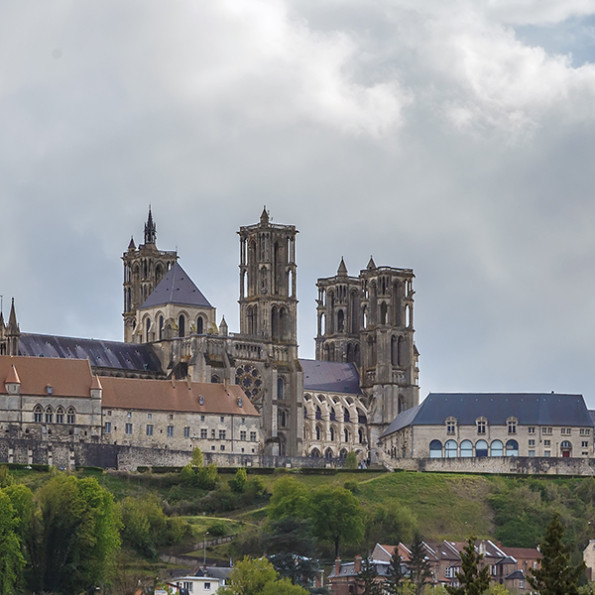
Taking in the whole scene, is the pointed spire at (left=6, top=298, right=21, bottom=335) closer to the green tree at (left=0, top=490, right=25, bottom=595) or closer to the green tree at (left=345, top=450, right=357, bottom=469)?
the green tree at (left=345, top=450, right=357, bottom=469)

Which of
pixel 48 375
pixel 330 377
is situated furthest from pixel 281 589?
pixel 330 377

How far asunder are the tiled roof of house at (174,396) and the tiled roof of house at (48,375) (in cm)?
197

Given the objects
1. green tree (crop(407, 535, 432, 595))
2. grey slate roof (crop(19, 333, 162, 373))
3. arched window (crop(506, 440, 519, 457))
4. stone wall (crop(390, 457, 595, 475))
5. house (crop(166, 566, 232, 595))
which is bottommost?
house (crop(166, 566, 232, 595))

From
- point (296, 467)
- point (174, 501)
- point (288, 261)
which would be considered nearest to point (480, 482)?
point (296, 467)

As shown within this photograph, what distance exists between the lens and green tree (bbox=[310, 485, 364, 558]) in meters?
132

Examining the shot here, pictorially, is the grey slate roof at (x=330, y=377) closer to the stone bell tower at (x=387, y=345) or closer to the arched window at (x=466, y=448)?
the stone bell tower at (x=387, y=345)

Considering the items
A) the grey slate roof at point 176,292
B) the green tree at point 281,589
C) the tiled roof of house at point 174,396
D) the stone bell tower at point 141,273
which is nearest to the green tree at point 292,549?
the green tree at point 281,589

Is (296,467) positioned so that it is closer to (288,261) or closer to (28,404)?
(28,404)

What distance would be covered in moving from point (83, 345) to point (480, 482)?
3489 cm

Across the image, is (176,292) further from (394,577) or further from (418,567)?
(394,577)

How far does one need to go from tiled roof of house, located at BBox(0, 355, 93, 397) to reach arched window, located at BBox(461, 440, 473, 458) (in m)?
32.4

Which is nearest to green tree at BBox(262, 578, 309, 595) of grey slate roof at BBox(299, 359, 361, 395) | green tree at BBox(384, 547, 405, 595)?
green tree at BBox(384, 547, 405, 595)

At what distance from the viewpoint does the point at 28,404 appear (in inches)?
5812

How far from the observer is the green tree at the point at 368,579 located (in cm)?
11644
